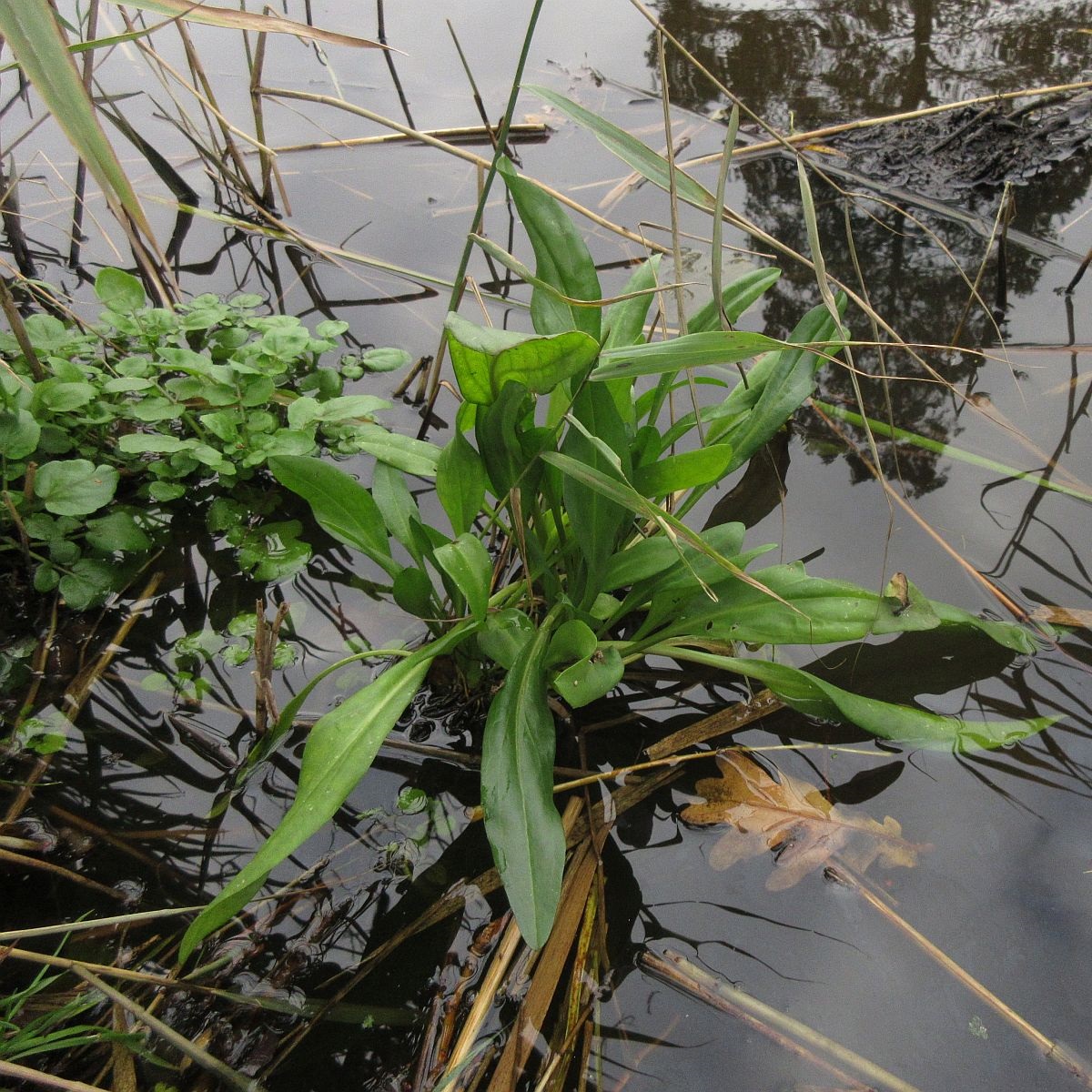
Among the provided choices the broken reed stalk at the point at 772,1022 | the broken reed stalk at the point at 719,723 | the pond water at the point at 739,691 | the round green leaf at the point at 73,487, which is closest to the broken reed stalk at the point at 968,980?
the pond water at the point at 739,691

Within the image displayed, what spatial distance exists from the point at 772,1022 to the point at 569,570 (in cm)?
79

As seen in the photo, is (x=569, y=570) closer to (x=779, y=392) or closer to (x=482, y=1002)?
(x=779, y=392)

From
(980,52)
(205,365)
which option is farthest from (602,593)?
(980,52)

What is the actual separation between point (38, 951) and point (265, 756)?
408 mm

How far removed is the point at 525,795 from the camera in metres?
1.20

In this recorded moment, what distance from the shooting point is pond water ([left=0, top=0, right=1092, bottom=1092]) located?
3.76 feet

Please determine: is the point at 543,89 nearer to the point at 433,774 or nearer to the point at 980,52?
the point at 433,774

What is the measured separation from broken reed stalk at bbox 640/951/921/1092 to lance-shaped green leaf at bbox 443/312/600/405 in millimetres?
829

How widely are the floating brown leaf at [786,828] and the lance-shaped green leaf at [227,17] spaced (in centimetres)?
119

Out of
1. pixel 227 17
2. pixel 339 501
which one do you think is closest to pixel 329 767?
pixel 339 501

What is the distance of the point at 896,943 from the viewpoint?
1199 mm

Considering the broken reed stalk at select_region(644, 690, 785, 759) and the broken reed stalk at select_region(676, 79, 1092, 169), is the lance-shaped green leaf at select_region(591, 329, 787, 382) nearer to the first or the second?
the broken reed stalk at select_region(644, 690, 785, 759)

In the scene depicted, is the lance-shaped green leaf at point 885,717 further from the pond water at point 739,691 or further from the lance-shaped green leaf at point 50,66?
the lance-shaped green leaf at point 50,66

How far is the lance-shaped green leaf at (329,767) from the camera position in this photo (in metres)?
1.03
